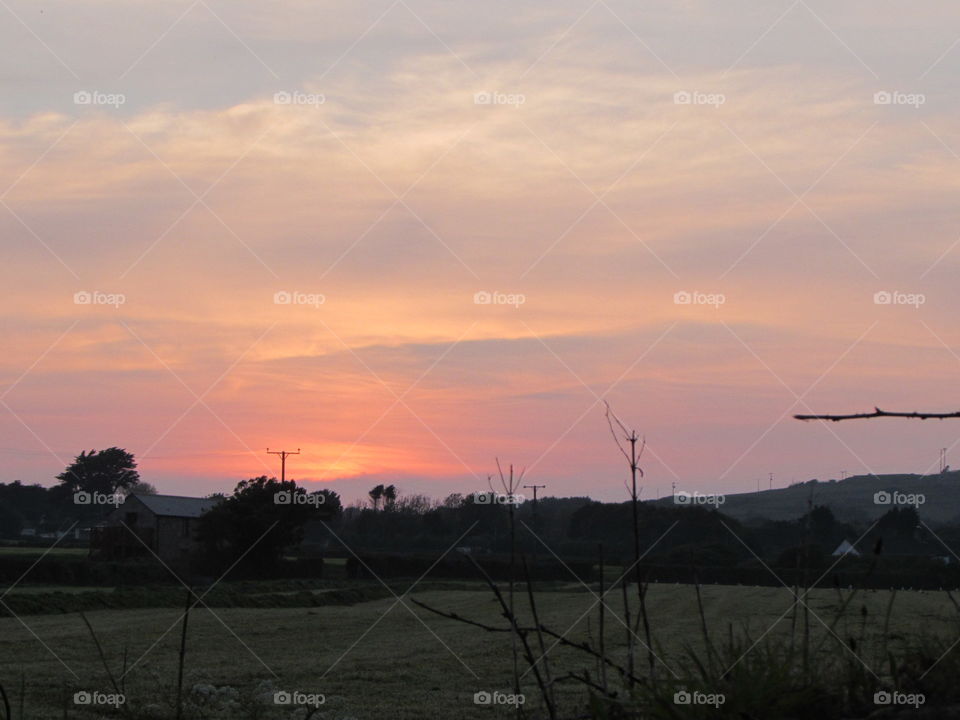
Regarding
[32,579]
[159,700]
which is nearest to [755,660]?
[159,700]

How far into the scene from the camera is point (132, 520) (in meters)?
70.1

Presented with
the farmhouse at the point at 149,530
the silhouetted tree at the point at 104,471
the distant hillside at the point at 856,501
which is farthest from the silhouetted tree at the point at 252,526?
the distant hillside at the point at 856,501

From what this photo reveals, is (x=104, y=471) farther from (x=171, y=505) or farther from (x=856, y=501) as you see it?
(x=856, y=501)

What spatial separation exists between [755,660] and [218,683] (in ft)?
55.3

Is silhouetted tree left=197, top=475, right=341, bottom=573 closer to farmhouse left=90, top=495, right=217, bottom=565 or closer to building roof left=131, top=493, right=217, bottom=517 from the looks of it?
farmhouse left=90, top=495, right=217, bottom=565

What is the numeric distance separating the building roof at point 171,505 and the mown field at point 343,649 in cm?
3264

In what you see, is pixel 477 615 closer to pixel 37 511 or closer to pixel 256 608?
pixel 256 608

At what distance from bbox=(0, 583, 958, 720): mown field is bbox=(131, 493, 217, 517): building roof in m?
32.6

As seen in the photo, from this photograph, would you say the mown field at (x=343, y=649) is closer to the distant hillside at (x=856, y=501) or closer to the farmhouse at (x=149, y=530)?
the farmhouse at (x=149, y=530)

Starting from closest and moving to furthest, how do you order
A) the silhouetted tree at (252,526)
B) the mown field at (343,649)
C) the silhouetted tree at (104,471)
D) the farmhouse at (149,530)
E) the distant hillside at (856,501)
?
the mown field at (343,649)
the silhouetted tree at (252,526)
the farmhouse at (149,530)
the silhouetted tree at (104,471)
the distant hillside at (856,501)

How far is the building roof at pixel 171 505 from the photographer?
234 feet

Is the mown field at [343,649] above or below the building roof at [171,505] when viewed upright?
below

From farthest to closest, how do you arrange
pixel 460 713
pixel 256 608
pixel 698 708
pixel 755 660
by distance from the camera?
1. pixel 256 608
2. pixel 460 713
3. pixel 755 660
4. pixel 698 708

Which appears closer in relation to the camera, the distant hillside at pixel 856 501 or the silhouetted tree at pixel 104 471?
the silhouetted tree at pixel 104 471
